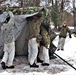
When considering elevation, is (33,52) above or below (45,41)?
below

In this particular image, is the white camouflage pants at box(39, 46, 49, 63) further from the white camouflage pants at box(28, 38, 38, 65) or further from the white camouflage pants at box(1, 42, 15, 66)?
the white camouflage pants at box(1, 42, 15, 66)

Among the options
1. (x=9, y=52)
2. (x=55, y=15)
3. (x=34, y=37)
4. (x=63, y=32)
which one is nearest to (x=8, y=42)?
(x=9, y=52)

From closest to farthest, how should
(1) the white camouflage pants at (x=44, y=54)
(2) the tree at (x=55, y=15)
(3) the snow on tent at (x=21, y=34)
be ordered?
(1) the white camouflage pants at (x=44, y=54) → (3) the snow on tent at (x=21, y=34) → (2) the tree at (x=55, y=15)

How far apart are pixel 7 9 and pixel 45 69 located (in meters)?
2.68

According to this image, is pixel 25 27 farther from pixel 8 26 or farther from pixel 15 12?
pixel 8 26

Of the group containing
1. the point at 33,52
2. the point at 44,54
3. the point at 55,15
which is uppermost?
the point at 33,52

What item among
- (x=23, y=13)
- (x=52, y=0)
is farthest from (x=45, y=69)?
(x=52, y=0)

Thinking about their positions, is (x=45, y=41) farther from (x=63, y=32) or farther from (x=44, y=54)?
(x=63, y=32)

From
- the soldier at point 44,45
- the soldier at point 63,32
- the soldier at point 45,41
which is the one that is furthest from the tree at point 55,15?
the soldier at point 44,45

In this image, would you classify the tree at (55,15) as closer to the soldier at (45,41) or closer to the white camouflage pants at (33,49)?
the soldier at (45,41)

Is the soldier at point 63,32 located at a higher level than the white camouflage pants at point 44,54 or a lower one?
lower

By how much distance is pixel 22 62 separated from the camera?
27.4 feet

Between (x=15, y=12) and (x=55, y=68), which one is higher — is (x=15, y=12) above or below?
above

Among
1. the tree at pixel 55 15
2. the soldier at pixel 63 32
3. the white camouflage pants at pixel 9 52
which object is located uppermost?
the white camouflage pants at pixel 9 52
